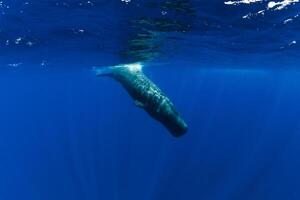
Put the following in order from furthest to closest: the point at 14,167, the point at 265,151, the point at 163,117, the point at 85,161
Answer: the point at 14,167 → the point at 265,151 → the point at 85,161 → the point at 163,117

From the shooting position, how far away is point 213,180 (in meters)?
35.4

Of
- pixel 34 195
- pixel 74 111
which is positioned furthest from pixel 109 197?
pixel 74 111

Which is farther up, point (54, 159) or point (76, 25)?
point (76, 25)

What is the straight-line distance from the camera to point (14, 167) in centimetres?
7144

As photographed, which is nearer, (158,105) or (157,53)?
(158,105)

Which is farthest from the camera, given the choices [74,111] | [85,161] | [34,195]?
[74,111]

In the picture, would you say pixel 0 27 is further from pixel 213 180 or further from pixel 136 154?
pixel 136 154

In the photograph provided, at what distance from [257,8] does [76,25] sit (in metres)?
6.83

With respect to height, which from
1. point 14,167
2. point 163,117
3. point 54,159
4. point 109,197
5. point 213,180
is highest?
point 163,117

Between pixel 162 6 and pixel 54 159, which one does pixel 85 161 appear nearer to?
pixel 54 159

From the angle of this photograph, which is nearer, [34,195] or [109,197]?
[109,197]

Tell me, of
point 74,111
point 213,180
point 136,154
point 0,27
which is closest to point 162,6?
point 0,27

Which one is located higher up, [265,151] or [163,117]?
[163,117]

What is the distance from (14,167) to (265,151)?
149 ft
